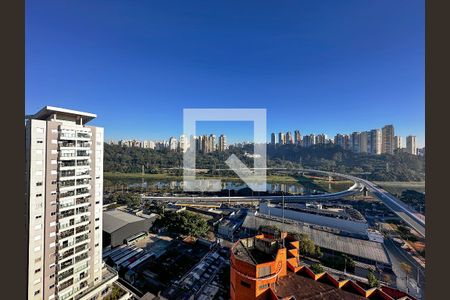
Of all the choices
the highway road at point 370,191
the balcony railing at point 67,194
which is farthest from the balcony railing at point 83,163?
the highway road at point 370,191

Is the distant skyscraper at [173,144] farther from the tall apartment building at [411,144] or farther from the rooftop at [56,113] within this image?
the tall apartment building at [411,144]

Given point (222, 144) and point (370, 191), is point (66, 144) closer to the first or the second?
point (222, 144)

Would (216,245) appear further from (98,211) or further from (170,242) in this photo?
(98,211)

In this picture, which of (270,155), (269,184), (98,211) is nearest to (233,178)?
(269,184)

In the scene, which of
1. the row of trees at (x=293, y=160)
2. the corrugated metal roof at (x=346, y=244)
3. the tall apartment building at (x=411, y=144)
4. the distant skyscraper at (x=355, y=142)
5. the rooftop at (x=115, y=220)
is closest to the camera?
the corrugated metal roof at (x=346, y=244)

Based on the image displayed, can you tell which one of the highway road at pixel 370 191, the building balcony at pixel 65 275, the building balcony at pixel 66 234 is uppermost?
the building balcony at pixel 66 234

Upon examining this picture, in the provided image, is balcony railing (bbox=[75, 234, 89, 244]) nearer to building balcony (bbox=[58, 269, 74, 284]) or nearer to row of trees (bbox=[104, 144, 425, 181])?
building balcony (bbox=[58, 269, 74, 284])

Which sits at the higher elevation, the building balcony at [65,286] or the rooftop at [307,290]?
the rooftop at [307,290]

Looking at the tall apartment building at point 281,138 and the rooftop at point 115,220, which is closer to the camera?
the rooftop at point 115,220
